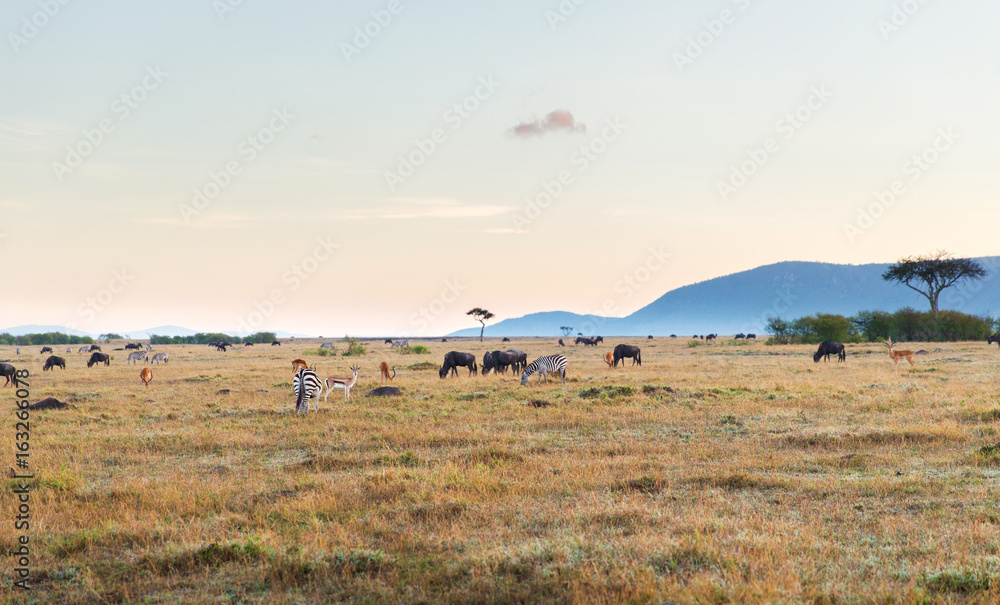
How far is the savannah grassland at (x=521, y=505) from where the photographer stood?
6.36m

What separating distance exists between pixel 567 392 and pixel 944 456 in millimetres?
13323

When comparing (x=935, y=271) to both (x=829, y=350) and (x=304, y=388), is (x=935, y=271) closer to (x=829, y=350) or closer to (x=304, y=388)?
(x=829, y=350)

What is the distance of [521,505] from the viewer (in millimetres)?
9156

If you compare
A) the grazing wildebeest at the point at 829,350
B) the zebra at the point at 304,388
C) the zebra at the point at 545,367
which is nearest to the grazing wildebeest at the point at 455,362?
the zebra at the point at 545,367

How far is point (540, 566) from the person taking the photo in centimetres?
663

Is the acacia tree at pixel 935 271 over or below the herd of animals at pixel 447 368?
over

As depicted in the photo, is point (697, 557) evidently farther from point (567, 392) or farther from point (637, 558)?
point (567, 392)

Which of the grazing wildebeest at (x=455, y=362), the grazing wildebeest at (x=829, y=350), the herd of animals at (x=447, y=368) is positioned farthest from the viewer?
the grazing wildebeest at (x=829, y=350)

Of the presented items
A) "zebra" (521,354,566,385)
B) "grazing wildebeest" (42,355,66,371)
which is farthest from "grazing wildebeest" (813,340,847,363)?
"grazing wildebeest" (42,355,66,371)

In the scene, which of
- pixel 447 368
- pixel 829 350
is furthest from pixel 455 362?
pixel 829 350

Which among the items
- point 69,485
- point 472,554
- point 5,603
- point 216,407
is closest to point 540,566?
point 472,554

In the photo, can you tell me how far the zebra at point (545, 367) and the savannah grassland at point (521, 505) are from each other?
9126mm

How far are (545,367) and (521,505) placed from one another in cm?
1987

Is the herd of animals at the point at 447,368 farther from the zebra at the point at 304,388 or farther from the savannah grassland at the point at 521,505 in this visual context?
the savannah grassland at the point at 521,505
